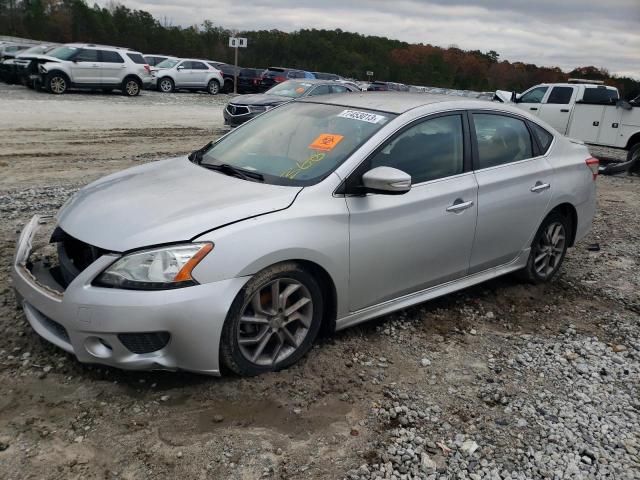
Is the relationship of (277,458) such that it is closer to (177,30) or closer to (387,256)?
(387,256)

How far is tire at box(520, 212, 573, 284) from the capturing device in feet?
16.3

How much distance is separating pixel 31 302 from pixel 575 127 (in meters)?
13.6

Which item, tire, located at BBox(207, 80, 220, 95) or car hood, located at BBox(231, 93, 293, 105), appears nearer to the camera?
car hood, located at BBox(231, 93, 293, 105)

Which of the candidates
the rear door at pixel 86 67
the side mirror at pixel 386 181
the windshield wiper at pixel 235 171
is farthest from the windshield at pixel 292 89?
the side mirror at pixel 386 181

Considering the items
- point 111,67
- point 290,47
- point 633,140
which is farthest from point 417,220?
point 290,47

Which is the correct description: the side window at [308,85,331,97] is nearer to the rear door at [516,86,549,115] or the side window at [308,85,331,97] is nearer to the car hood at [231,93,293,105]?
the car hood at [231,93,293,105]

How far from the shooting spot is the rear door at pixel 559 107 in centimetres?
1458

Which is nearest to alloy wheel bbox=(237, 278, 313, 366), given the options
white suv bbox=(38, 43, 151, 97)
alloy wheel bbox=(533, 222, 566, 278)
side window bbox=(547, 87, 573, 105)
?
alloy wheel bbox=(533, 222, 566, 278)

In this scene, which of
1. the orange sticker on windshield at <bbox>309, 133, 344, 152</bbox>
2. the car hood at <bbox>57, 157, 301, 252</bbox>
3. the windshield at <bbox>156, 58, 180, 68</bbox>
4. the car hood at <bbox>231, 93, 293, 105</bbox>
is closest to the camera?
the car hood at <bbox>57, 157, 301, 252</bbox>

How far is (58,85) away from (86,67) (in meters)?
1.23

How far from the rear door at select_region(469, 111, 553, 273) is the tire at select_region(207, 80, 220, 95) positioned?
80.9 ft

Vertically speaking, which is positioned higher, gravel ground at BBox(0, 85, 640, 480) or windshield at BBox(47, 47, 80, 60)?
windshield at BBox(47, 47, 80, 60)

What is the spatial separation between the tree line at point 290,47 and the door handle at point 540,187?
4244cm

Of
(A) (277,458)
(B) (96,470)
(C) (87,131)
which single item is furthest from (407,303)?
(C) (87,131)
